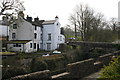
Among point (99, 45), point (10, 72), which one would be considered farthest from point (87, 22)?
point (10, 72)

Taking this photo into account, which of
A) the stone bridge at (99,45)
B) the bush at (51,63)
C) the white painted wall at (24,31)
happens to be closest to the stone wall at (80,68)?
the bush at (51,63)

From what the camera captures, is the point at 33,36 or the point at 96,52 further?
the point at 33,36

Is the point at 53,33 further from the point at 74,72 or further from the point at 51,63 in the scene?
the point at 74,72

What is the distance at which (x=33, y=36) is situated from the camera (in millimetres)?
35219

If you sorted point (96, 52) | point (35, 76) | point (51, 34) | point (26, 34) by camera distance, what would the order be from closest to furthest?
point (35, 76) → point (96, 52) → point (26, 34) → point (51, 34)

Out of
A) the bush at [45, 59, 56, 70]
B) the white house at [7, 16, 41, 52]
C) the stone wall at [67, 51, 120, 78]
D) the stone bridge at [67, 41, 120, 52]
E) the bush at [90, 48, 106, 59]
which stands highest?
the white house at [7, 16, 41, 52]

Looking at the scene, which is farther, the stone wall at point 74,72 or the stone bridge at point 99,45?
the stone bridge at point 99,45

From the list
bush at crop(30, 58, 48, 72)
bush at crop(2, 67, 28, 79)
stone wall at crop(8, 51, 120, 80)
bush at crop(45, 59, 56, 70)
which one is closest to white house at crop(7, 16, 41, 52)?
bush at crop(45, 59, 56, 70)

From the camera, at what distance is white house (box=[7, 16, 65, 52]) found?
108ft

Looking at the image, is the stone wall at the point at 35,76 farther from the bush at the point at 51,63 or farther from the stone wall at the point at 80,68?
the bush at the point at 51,63

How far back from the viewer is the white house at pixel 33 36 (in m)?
33.0

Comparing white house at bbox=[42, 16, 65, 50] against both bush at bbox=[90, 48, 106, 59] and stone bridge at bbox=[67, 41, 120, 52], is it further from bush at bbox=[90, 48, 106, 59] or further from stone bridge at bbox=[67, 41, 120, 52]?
bush at bbox=[90, 48, 106, 59]

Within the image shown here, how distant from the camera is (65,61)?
2297 cm

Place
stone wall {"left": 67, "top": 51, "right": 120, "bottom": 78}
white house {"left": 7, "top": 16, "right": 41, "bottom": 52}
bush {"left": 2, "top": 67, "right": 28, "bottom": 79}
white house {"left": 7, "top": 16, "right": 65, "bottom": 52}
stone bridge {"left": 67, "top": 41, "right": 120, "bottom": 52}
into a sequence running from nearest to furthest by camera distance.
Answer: stone wall {"left": 67, "top": 51, "right": 120, "bottom": 78}, bush {"left": 2, "top": 67, "right": 28, "bottom": 79}, stone bridge {"left": 67, "top": 41, "right": 120, "bottom": 52}, white house {"left": 7, "top": 16, "right": 65, "bottom": 52}, white house {"left": 7, "top": 16, "right": 41, "bottom": 52}
